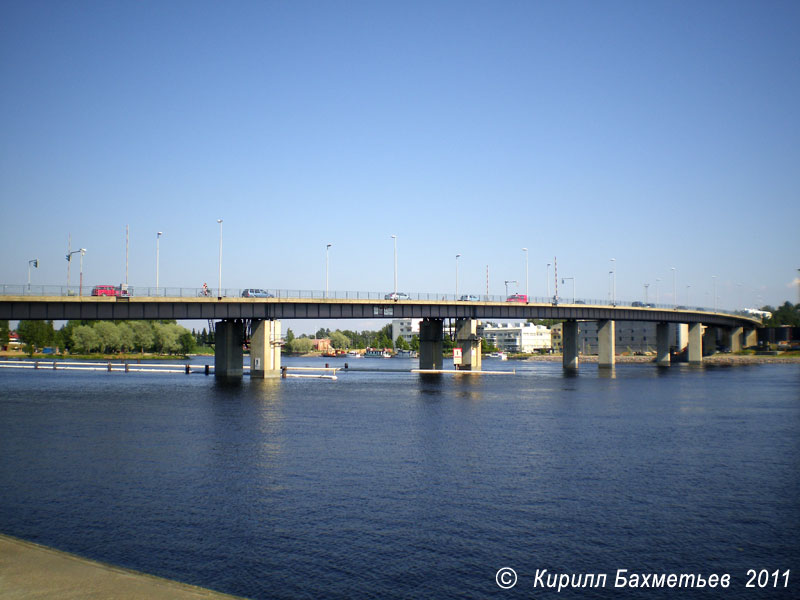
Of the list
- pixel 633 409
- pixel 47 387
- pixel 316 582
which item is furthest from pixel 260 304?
pixel 316 582

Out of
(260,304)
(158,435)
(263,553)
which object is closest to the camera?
(263,553)

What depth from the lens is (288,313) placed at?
11669 centimetres

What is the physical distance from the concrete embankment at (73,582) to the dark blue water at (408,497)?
3782mm

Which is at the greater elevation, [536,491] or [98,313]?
[98,313]

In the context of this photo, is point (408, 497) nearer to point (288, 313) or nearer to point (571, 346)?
point (288, 313)

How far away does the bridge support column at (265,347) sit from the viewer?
116125 mm

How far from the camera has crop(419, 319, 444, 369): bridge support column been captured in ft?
468

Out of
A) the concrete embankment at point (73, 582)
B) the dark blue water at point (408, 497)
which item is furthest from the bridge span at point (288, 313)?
the concrete embankment at point (73, 582)

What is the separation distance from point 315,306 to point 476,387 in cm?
3219

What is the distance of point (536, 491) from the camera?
1234 inches

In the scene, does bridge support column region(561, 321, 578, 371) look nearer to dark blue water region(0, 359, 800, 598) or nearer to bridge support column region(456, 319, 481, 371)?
bridge support column region(456, 319, 481, 371)

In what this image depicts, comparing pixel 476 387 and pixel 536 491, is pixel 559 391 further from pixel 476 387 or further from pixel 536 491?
pixel 536 491

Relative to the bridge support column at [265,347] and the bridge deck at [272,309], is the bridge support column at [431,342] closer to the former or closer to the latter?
the bridge deck at [272,309]

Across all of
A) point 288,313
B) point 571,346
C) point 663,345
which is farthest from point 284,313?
point 663,345
